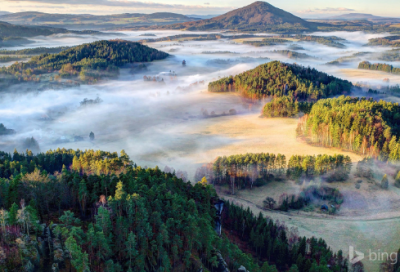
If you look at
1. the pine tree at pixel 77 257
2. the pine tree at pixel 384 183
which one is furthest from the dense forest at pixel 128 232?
the pine tree at pixel 384 183

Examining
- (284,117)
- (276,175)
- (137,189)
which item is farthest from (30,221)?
(284,117)

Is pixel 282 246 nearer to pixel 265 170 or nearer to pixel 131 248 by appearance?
pixel 131 248

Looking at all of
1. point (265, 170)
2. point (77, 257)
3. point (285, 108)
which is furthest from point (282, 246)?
point (285, 108)

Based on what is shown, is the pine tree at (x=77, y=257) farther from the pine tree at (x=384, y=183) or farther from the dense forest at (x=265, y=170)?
the pine tree at (x=384, y=183)

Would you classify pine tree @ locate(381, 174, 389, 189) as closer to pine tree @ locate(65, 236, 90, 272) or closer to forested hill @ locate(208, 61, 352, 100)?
pine tree @ locate(65, 236, 90, 272)

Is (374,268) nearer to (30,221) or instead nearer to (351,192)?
(351,192)
